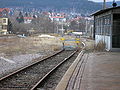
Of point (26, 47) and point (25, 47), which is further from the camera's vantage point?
point (26, 47)

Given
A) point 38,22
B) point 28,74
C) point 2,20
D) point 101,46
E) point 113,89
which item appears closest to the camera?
point 113,89

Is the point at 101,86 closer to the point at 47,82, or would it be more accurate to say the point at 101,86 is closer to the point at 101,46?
the point at 47,82

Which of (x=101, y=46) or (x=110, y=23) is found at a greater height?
(x=110, y=23)

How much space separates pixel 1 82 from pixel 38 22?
14685 cm

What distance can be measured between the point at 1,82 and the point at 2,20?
115 meters

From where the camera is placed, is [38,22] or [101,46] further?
[38,22]

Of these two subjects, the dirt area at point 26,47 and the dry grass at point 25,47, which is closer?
the dirt area at point 26,47

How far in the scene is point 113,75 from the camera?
11.4m

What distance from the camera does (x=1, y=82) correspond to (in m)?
10.7

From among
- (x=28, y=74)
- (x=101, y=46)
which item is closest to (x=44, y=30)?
(x=101, y=46)

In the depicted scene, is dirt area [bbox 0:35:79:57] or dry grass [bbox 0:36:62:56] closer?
dirt area [bbox 0:35:79:57]

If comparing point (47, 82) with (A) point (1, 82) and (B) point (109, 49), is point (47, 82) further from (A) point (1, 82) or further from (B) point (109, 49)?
(B) point (109, 49)

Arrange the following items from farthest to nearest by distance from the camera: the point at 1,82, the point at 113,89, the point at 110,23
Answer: the point at 110,23 → the point at 1,82 → the point at 113,89

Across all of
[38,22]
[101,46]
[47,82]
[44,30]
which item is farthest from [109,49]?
[38,22]
